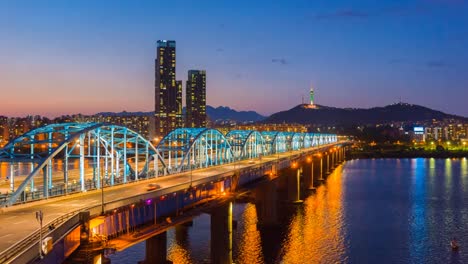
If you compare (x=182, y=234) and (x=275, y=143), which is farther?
(x=275, y=143)

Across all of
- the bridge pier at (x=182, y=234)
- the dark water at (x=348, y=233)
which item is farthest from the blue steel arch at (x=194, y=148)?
the dark water at (x=348, y=233)

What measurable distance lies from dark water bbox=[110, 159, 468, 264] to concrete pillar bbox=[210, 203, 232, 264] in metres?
4.10

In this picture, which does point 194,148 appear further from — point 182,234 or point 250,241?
point 250,241

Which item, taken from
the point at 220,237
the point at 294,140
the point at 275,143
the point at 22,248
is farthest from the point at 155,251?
the point at 294,140

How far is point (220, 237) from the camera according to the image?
49.2m

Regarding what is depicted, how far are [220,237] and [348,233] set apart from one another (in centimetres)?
2452

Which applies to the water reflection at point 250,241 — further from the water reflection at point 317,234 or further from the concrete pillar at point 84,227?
the concrete pillar at point 84,227

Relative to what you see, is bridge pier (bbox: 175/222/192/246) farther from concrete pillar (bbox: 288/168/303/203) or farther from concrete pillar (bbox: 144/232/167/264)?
concrete pillar (bbox: 288/168/303/203)

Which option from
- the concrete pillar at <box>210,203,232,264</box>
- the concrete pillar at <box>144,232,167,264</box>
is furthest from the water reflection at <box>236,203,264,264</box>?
the concrete pillar at <box>144,232,167,264</box>

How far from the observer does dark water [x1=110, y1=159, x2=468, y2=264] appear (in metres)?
56.2

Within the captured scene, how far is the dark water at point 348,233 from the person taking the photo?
56188 mm

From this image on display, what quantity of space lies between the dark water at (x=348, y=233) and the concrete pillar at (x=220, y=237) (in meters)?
4.10

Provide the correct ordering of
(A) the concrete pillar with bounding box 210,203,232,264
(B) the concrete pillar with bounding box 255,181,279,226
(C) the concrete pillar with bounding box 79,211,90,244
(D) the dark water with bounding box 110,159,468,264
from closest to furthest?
1. (C) the concrete pillar with bounding box 79,211,90,244
2. (A) the concrete pillar with bounding box 210,203,232,264
3. (D) the dark water with bounding box 110,159,468,264
4. (B) the concrete pillar with bounding box 255,181,279,226

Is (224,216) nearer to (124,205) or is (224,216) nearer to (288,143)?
(124,205)
